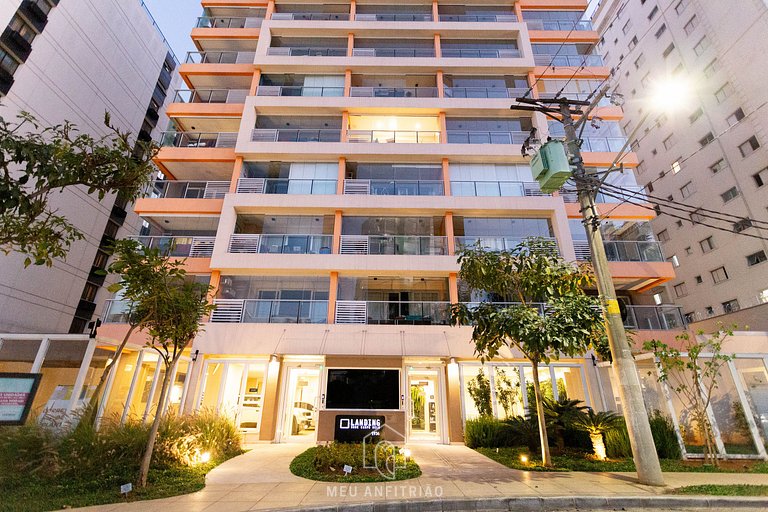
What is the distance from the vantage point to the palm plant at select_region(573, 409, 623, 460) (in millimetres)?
8586

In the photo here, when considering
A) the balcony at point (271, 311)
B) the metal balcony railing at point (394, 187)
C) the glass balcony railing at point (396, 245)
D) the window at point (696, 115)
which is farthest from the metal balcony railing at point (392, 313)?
the window at point (696, 115)

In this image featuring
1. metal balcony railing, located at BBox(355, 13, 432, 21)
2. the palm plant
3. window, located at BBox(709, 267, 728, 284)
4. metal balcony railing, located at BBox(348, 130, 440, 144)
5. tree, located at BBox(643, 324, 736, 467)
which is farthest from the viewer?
metal balcony railing, located at BBox(355, 13, 432, 21)

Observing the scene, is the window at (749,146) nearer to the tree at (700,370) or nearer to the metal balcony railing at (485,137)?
the metal balcony railing at (485,137)

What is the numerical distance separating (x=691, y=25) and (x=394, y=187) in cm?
2391

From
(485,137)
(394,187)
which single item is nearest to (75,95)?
(394,187)

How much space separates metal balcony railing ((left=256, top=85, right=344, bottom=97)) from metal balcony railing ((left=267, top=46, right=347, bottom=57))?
2196 mm

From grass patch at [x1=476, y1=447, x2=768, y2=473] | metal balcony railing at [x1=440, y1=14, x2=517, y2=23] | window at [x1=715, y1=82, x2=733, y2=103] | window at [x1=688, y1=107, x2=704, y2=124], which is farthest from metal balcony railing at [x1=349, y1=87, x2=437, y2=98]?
window at [x1=688, y1=107, x2=704, y2=124]

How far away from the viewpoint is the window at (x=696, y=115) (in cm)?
2231

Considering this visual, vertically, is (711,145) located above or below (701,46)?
below

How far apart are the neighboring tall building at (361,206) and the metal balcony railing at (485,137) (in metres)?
0.11

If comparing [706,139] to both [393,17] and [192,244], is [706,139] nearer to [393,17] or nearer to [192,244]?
[393,17]

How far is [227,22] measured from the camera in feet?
70.4

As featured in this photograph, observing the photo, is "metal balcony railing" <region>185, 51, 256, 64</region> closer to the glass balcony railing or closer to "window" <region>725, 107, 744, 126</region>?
the glass balcony railing

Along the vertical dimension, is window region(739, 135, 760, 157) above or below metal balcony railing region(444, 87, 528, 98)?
below
